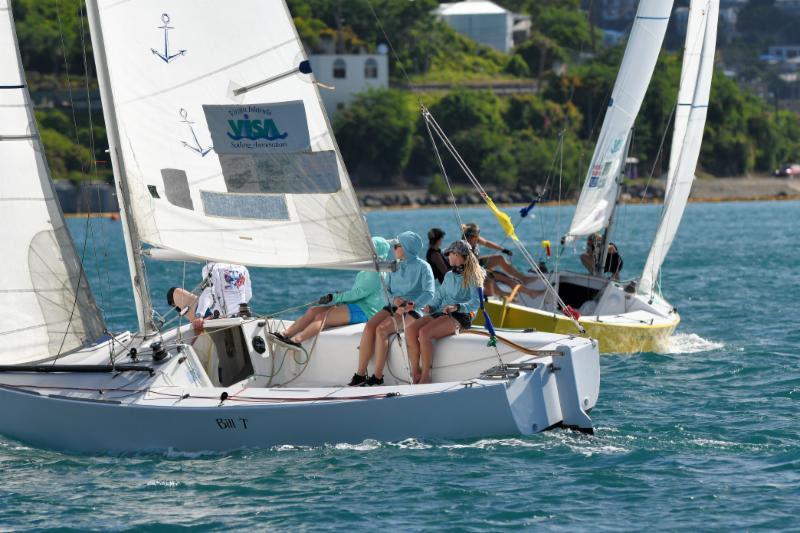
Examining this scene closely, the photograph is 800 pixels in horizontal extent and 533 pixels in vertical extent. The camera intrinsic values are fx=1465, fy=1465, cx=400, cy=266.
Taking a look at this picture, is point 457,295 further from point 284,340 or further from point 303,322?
point 284,340

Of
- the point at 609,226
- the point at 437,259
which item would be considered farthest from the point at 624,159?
the point at 437,259

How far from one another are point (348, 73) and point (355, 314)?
92.4m

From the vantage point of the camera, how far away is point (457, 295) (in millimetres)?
11117

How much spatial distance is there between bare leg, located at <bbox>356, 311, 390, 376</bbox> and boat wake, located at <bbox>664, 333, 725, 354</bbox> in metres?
6.75

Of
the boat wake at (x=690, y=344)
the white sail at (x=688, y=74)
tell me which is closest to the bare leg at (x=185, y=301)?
the boat wake at (x=690, y=344)

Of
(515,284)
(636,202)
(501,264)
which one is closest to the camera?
(515,284)

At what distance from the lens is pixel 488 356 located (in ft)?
36.6

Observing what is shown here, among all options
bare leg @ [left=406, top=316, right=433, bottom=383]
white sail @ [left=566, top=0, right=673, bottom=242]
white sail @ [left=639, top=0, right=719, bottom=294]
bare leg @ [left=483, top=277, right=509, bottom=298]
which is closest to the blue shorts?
bare leg @ [left=406, top=316, right=433, bottom=383]

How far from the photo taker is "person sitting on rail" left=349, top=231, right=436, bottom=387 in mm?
11164

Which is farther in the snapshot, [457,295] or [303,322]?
[303,322]

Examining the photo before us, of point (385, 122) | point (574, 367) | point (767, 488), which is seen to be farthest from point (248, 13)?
point (385, 122)

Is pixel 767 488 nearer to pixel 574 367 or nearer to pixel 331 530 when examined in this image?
pixel 574 367

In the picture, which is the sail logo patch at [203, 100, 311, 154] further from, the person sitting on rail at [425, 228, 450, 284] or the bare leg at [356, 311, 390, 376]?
the person sitting on rail at [425, 228, 450, 284]

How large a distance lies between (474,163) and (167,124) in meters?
87.9
